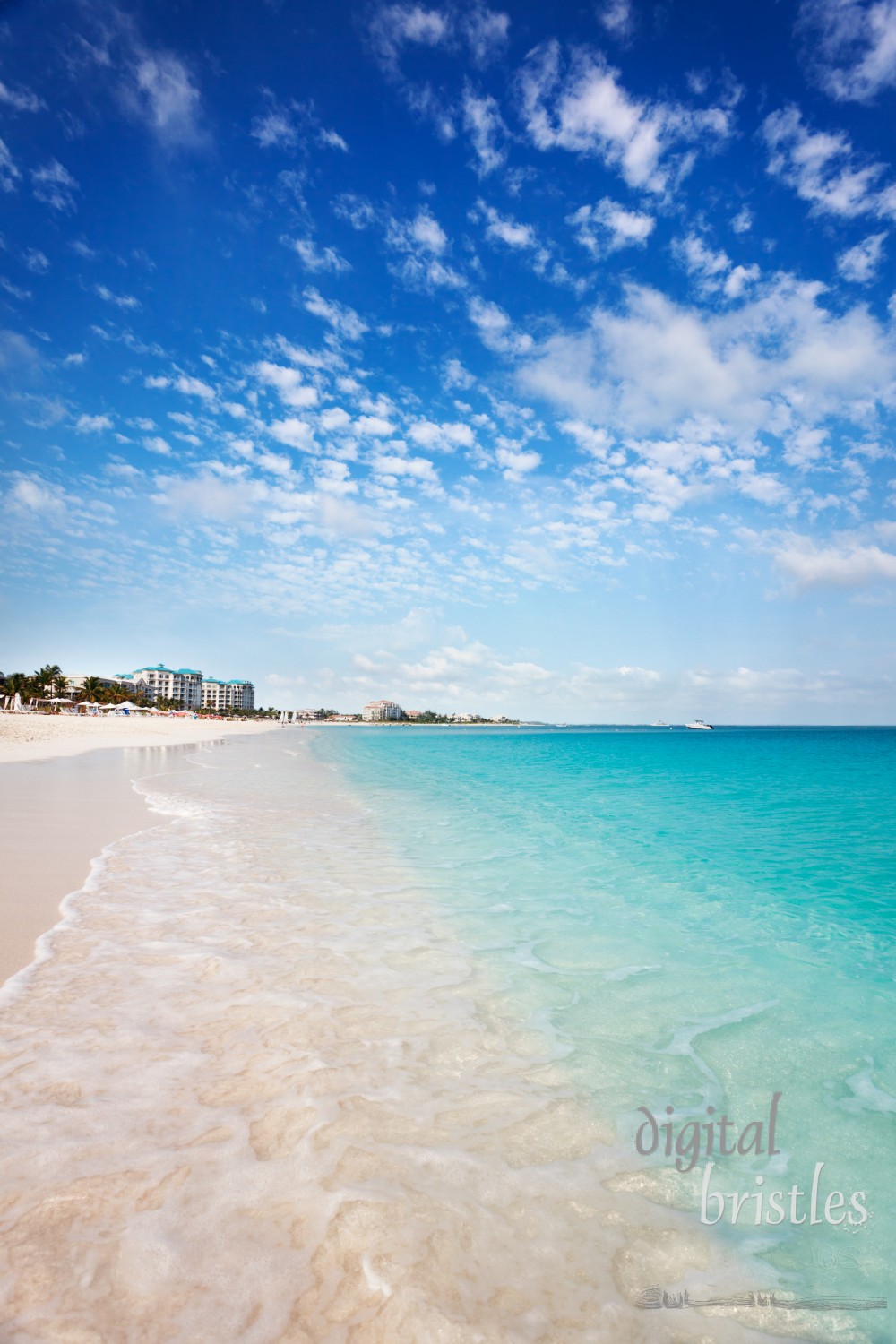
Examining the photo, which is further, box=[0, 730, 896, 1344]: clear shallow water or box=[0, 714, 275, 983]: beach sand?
box=[0, 714, 275, 983]: beach sand

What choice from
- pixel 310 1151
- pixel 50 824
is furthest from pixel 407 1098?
pixel 50 824

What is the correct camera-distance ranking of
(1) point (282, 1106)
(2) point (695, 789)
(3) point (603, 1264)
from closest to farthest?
1. (3) point (603, 1264)
2. (1) point (282, 1106)
3. (2) point (695, 789)

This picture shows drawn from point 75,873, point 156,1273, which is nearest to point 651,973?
point 156,1273

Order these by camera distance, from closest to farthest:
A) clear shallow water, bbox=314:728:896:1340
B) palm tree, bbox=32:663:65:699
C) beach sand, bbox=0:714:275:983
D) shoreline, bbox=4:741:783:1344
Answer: shoreline, bbox=4:741:783:1344 → clear shallow water, bbox=314:728:896:1340 → beach sand, bbox=0:714:275:983 → palm tree, bbox=32:663:65:699

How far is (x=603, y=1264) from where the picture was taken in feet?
10.6

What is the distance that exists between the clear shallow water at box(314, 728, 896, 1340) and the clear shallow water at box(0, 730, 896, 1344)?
41 mm

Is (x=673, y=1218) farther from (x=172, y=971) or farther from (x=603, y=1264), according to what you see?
(x=172, y=971)

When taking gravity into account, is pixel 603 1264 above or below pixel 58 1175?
below

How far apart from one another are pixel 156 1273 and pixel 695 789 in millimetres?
33118

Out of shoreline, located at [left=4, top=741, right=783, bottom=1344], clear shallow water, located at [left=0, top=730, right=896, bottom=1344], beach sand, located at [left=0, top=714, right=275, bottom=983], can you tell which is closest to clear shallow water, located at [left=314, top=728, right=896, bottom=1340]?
clear shallow water, located at [left=0, top=730, right=896, bottom=1344]

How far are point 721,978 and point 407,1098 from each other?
15.4 feet

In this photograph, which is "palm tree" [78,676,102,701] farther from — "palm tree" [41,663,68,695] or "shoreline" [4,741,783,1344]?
"shoreline" [4,741,783,1344]

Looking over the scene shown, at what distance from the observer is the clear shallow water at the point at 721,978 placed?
4.14 meters

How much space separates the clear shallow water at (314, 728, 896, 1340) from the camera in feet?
13.6
